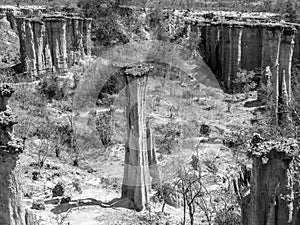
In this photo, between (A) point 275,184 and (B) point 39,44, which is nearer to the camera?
(A) point 275,184

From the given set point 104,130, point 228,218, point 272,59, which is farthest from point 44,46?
point 228,218

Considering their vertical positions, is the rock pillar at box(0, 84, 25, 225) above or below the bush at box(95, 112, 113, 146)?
above

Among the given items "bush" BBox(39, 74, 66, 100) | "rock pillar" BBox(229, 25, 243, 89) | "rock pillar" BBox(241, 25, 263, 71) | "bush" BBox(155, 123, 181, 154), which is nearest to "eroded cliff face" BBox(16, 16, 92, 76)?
"bush" BBox(39, 74, 66, 100)

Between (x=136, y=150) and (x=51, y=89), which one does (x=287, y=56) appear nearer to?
(x=136, y=150)

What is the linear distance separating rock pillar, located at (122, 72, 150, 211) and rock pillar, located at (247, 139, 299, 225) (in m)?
8.12

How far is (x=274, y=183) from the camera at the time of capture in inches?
363

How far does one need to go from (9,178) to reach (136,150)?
8.28m

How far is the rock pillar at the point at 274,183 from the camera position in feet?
29.9

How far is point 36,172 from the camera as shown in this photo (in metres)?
19.9

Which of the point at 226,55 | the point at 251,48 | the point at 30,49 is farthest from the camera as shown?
the point at 226,55

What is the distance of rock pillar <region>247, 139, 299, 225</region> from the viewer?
911 cm

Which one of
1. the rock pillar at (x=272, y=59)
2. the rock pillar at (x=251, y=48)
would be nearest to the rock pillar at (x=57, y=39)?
the rock pillar at (x=251, y=48)

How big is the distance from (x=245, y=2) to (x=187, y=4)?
8780 millimetres

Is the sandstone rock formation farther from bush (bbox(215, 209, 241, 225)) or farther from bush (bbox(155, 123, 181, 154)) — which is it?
bush (bbox(215, 209, 241, 225))
